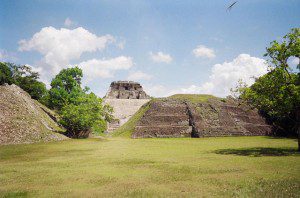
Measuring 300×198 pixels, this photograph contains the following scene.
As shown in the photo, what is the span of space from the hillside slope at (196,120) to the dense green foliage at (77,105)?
22.4 ft

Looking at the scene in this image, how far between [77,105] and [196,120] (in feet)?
70.7

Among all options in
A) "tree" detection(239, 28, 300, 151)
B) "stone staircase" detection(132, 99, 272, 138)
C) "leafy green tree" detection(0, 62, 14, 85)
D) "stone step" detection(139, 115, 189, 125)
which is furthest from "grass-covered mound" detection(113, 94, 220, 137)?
"tree" detection(239, 28, 300, 151)

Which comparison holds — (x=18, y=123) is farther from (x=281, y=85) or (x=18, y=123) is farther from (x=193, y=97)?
(x=193, y=97)

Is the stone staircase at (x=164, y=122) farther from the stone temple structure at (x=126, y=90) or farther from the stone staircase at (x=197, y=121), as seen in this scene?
the stone temple structure at (x=126, y=90)

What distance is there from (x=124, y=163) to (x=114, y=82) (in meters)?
72.7

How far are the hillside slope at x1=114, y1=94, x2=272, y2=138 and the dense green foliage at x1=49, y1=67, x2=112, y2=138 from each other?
6.84 metres

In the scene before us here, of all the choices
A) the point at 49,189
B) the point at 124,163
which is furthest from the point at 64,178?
the point at 124,163

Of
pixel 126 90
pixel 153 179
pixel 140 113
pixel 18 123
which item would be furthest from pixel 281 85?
pixel 126 90

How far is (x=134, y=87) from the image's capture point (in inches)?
3415

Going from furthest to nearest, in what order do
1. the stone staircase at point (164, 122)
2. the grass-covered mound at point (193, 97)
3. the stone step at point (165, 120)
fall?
the grass-covered mound at point (193, 97)
the stone step at point (165, 120)
the stone staircase at point (164, 122)

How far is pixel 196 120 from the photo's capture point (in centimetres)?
4478

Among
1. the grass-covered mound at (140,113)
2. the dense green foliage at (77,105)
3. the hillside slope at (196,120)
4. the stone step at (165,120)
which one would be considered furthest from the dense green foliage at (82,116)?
the stone step at (165,120)

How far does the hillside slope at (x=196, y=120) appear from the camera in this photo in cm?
4256

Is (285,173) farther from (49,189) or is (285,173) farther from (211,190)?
(49,189)
